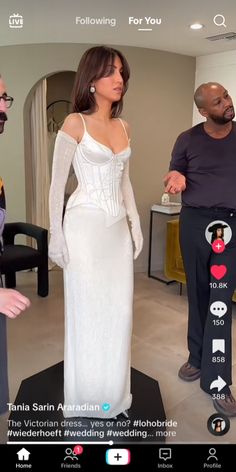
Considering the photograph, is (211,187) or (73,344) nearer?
(73,344)

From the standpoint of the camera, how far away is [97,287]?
0.95 m

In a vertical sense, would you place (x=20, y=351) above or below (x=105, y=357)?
below

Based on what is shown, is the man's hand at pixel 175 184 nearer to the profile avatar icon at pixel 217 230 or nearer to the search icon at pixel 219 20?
the profile avatar icon at pixel 217 230

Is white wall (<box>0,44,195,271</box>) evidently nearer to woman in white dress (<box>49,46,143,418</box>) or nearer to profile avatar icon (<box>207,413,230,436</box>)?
woman in white dress (<box>49,46,143,418</box>)

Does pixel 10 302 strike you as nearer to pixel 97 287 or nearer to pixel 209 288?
pixel 97 287

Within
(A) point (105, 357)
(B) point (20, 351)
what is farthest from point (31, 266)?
(A) point (105, 357)

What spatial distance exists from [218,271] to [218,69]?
565mm

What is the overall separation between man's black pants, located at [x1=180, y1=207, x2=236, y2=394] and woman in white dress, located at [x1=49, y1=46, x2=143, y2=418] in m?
0.24

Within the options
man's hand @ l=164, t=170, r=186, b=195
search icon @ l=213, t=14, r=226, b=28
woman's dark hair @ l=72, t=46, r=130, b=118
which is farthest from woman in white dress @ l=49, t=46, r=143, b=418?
search icon @ l=213, t=14, r=226, b=28

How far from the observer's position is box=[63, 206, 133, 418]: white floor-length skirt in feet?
3.06
